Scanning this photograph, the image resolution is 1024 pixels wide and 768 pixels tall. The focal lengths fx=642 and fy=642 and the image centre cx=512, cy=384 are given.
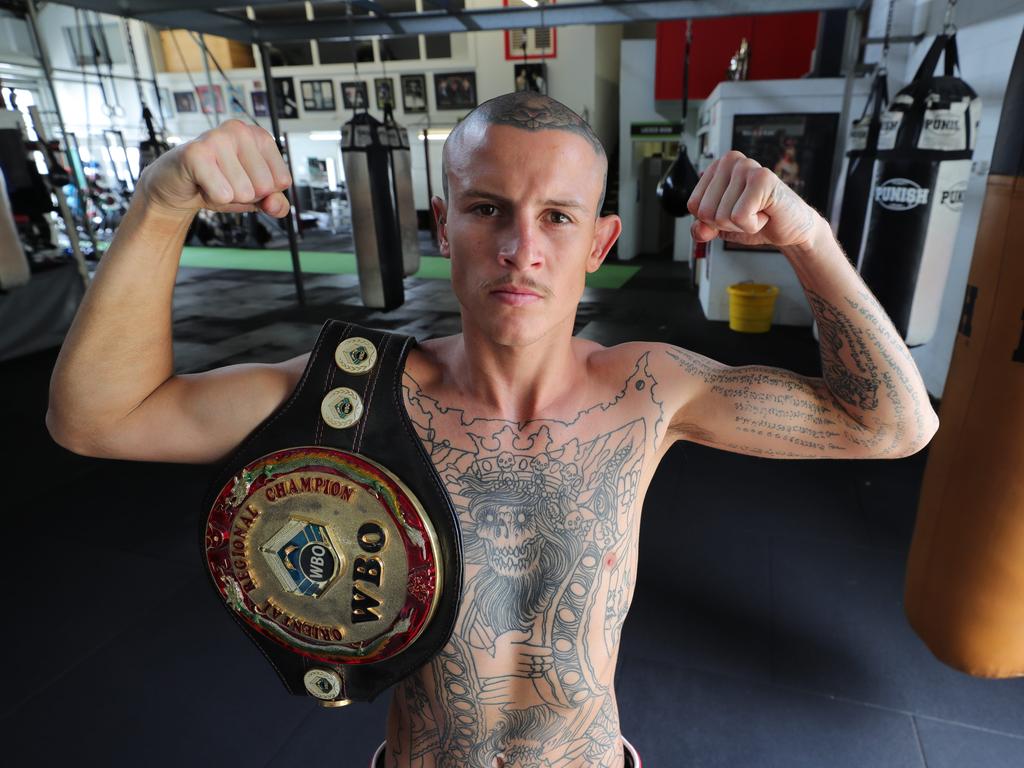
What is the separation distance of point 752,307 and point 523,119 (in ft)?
20.2

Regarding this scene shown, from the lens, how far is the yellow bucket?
263 inches

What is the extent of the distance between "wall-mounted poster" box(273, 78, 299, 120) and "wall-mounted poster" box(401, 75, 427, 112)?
2875 mm

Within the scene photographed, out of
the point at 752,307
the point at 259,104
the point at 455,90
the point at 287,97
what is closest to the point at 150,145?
the point at 752,307

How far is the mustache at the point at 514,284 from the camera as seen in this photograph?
3.42 ft

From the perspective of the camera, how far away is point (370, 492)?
3.43 feet

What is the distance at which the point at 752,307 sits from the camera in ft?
22.0

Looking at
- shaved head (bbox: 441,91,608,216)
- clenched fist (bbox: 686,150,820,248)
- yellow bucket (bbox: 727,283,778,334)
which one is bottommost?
yellow bucket (bbox: 727,283,778,334)

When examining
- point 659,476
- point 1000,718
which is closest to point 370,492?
point 1000,718

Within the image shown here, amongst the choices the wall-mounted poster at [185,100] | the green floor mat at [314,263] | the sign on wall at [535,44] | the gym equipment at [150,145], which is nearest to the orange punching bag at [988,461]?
the gym equipment at [150,145]

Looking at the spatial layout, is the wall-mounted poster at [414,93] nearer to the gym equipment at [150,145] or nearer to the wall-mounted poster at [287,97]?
the wall-mounted poster at [287,97]

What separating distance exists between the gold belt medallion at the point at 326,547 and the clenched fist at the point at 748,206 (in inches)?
25.5

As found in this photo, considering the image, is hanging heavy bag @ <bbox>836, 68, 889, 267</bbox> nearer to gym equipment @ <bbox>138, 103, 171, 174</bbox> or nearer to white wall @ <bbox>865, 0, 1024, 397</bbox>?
white wall @ <bbox>865, 0, 1024, 397</bbox>

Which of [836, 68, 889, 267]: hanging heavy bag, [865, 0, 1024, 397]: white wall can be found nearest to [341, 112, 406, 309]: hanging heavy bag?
[836, 68, 889, 267]: hanging heavy bag

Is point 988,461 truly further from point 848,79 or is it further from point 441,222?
point 848,79
